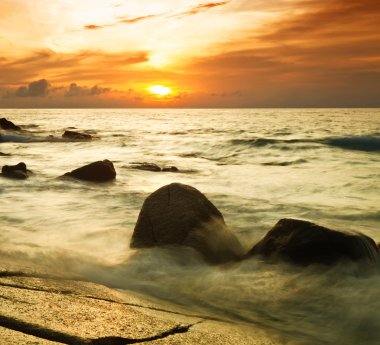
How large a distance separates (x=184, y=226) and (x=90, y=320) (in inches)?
114

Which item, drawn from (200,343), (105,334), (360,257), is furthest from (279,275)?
(105,334)

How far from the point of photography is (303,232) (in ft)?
15.9

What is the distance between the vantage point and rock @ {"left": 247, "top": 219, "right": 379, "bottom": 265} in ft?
15.5

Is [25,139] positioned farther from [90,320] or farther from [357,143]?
[90,320]

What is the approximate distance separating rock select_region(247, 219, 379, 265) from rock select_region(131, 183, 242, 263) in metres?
0.71

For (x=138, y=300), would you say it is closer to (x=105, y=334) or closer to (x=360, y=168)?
(x=105, y=334)

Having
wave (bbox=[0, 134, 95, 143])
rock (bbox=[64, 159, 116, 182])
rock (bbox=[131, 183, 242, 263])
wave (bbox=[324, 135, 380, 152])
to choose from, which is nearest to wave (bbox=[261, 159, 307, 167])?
wave (bbox=[324, 135, 380, 152])

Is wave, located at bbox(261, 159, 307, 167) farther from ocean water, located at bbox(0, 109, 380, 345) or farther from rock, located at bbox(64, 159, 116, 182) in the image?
rock, located at bbox(64, 159, 116, 182)

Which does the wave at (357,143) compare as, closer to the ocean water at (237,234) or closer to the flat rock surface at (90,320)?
the ocean water at (237,234)

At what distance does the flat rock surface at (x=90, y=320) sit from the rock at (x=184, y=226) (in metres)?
1.71

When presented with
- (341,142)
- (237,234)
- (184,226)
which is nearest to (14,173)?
(237,234)

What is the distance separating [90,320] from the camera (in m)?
2.63

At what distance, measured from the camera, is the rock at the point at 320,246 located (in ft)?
15.5

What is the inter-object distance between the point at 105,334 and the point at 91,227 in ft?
15.3
